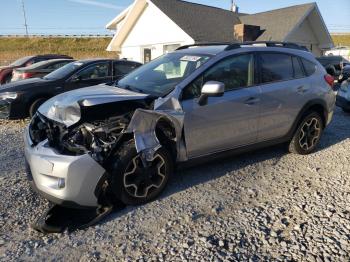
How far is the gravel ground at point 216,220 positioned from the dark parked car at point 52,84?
270 centimetres

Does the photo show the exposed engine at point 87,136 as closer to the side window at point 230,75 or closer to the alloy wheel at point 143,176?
the alloy wheel at point 143,176

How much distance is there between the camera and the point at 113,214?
376 centimetres

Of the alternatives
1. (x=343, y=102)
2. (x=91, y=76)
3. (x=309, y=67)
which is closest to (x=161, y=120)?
(x=309, y=67)

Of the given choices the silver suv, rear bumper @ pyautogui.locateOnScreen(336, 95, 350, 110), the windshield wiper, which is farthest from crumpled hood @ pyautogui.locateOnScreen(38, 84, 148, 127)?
rear bumper @ pyautogui.locateOnScreen(336, 95, 350, 110)

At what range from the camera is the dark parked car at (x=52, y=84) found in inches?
297

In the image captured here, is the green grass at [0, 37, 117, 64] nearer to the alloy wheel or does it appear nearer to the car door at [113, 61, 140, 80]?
the car door at [113, 61, 140, 80]

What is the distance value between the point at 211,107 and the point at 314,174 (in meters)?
1.94

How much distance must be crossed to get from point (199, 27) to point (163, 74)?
15981mm

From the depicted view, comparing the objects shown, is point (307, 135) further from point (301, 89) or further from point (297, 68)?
point (297, 68)

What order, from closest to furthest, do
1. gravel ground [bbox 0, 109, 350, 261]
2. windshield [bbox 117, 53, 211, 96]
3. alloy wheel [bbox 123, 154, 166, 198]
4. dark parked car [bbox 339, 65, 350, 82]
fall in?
gravel ground [bbox 0, 109, 350, 261] → alloy wheel [bbox 123, 154, 166, 198] → windshield [bbox 117, 53, 211, 96] → dark parked car [bbox 339, 65, 350, 82]

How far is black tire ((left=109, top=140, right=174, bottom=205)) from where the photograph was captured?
3662 mm

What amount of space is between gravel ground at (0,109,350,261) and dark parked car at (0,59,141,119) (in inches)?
106

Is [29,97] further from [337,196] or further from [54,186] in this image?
[337,196]

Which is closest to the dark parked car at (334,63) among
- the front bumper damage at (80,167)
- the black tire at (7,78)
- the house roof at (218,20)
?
the house roof at (218,20)
